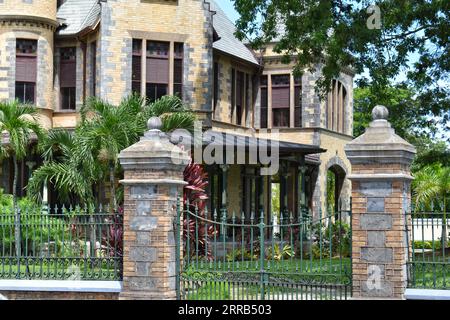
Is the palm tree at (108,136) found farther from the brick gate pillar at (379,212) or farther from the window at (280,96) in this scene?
the window at (280,96)

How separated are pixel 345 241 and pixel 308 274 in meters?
11.1

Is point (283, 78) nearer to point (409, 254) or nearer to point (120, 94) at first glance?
point (120, 94)

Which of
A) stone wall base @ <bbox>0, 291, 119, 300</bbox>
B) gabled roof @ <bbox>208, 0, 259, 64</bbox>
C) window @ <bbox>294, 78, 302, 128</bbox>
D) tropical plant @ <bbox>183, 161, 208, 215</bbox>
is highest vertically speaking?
gabled roof @ <bbox>208, 0, 259, 64</bbox>

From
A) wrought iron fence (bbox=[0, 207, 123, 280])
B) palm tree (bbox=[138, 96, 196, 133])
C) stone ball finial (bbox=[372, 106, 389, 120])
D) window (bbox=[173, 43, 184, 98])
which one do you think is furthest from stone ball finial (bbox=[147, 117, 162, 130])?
window (bbox=[173, 43, 184, 98])

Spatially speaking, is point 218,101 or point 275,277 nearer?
point 275,277

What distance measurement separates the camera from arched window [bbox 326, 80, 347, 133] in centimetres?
3303

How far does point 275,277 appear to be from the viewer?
12828 millimetres

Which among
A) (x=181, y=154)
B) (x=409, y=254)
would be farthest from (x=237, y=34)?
(x=409, y=254)

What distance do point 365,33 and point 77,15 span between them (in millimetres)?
12178

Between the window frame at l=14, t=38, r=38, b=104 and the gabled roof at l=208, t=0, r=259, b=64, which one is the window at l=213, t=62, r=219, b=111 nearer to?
the gabled roof at l=208, t=0, r=259, b=64

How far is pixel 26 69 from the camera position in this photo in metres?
25.8

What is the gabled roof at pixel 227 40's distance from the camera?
95.7ft

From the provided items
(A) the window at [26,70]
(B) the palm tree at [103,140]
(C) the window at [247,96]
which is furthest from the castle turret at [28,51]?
(C) the window at [247,96]

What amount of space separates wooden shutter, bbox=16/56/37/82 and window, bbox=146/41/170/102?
3.78m
